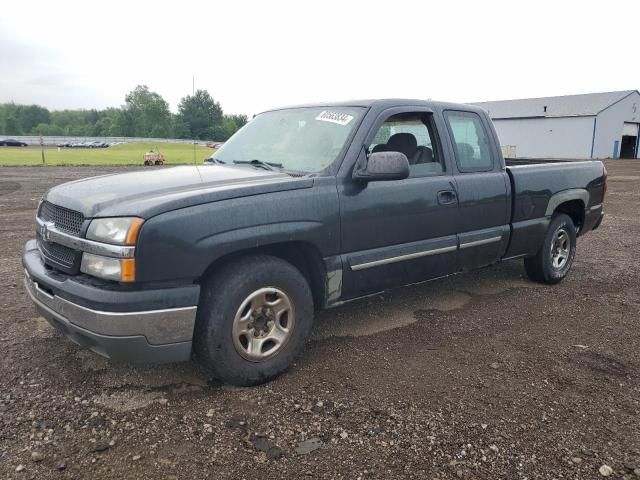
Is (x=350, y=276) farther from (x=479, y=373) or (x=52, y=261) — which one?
(x=52, y=261)

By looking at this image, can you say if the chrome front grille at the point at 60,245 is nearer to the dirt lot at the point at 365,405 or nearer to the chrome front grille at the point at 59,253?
the chrome front grille at the point at 59,253

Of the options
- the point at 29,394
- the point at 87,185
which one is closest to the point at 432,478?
the point at 29,394

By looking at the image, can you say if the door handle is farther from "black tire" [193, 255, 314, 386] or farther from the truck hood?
"black tire" [193, 255, 314, 386]

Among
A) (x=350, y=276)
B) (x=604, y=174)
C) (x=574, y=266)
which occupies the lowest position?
(x=574, y=266)

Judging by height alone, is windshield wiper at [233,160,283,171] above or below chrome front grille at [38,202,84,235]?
above

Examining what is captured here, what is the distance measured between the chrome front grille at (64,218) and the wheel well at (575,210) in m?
4.93

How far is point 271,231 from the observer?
327cm

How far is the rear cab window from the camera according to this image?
4.61 metres

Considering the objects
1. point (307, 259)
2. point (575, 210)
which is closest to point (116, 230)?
point (307, 259)

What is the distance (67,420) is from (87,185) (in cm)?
155

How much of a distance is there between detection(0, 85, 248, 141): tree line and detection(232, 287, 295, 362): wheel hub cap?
81.8 meters

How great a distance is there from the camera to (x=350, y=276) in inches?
148

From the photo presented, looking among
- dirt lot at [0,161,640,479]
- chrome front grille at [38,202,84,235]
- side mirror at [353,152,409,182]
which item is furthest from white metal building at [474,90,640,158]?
chrome front grille at [38,202,84,235]

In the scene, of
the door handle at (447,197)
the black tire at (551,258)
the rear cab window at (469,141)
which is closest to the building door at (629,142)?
the black tire at (551,258)
